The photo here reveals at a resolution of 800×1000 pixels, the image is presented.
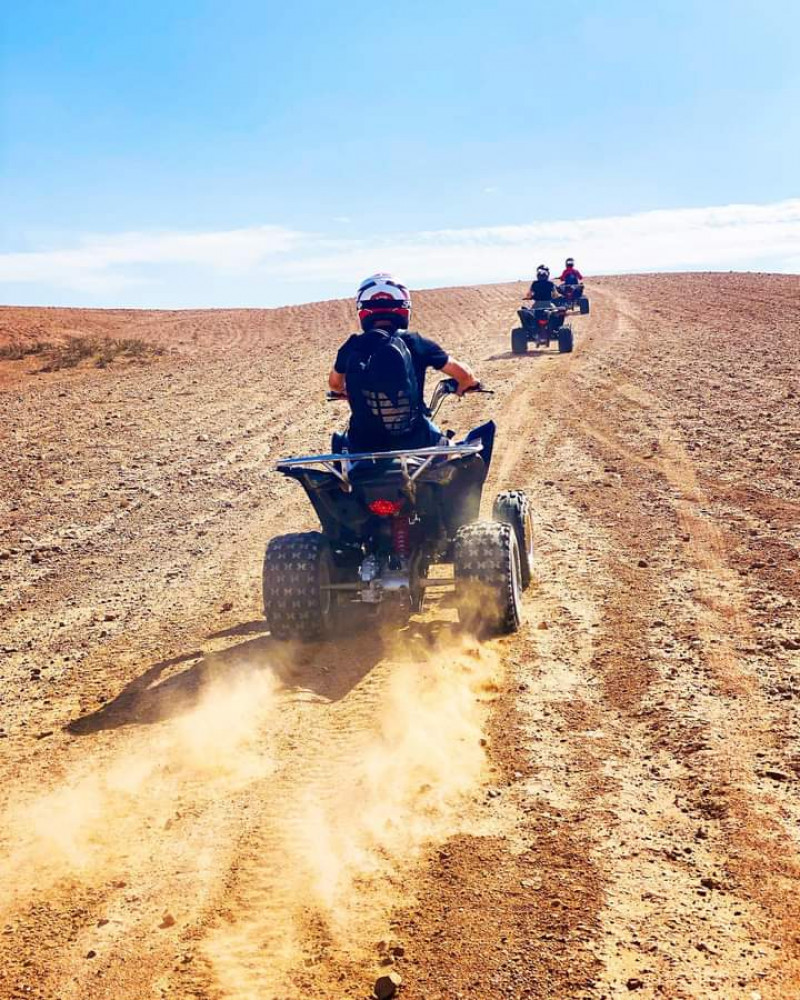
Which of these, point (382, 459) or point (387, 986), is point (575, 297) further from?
point (387, 986)

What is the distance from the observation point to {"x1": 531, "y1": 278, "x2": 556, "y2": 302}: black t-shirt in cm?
2375

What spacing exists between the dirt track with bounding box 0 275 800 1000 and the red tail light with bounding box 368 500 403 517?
2.78ft

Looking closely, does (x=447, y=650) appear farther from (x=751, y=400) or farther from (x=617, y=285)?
(x=617, y=285)

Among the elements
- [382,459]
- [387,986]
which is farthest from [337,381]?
[387,986]

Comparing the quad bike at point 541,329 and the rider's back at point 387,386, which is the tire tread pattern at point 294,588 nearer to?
the rider's back at point 387,386

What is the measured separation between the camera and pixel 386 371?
6.09m

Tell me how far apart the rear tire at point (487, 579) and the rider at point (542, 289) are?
1866 cm

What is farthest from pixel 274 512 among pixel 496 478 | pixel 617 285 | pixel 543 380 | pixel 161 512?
pixel 617 285

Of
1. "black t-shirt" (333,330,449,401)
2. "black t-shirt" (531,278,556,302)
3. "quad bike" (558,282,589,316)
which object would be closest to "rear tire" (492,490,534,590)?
"black t-shirt" (333,330,449,401)

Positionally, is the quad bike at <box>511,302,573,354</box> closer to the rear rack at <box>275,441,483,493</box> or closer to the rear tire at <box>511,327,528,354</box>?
the rear tire at <box>511,327,528,354</box>

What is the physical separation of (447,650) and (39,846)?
2.57 m

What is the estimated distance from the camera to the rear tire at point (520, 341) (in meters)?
22.5

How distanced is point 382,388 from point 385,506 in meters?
0.82

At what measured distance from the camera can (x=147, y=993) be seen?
119 inches
